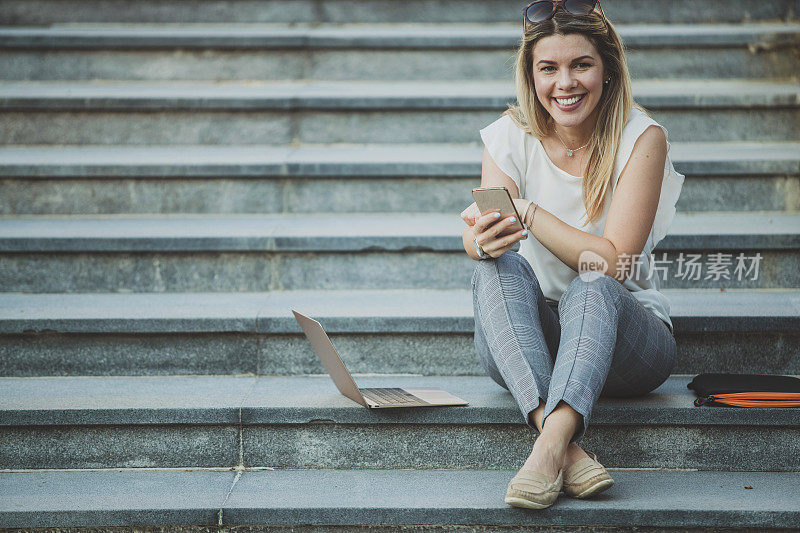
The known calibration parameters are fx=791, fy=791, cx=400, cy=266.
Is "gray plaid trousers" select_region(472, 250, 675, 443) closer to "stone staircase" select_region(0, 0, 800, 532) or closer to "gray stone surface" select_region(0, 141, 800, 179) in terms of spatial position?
"stone staircase" select_region(0, 0, 800, 532)

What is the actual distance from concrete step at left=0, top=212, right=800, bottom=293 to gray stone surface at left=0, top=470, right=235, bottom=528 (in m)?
0.81

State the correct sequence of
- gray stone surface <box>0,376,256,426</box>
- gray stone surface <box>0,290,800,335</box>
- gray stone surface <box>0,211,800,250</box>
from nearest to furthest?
gray stone surface <box>0,376,256,426</box> < gray stone surface <box>0,290,800,335</box> < gray stone surface <box>0,211,800,250</box>

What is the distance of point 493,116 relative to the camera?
3.33 metres

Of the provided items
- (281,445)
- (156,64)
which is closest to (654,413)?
(281,445)

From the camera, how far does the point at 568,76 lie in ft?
7.02

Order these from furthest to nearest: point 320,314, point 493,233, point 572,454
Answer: point 320,314 < point 493,233 < point 572,454

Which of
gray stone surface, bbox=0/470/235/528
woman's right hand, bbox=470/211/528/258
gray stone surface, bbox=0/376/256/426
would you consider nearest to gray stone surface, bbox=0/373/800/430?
gray stone surface, bbox=0/376/256/426

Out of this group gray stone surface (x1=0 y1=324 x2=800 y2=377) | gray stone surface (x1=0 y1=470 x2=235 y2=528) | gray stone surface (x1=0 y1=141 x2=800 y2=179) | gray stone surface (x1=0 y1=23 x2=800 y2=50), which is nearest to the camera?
gray stone surface (x1=0 y1=470 x2=235 y2=528)

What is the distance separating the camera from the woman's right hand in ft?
6.68

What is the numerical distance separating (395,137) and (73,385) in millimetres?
1643

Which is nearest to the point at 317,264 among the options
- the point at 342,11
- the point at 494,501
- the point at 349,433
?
the point at 349,433

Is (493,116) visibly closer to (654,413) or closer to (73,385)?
(654,413)

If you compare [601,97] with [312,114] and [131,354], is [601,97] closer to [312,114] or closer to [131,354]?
[312,114]

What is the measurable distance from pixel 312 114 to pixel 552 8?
1.47 m
